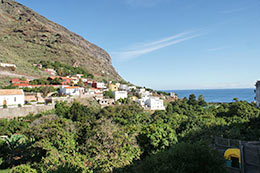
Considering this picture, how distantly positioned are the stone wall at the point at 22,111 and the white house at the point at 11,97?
2358 millimetres

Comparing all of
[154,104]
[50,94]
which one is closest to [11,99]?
[50,94]

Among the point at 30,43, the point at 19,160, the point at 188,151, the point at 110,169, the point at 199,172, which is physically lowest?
the point at 19,160

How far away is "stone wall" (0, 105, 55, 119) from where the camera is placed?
2582 centimetres

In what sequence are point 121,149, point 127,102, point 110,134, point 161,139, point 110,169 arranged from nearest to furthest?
point 110,169
point 121,149
point 110,134
point 161,139
point 127,102

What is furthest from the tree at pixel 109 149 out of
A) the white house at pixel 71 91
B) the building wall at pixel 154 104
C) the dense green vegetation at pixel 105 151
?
the building wall at pixel 154 104

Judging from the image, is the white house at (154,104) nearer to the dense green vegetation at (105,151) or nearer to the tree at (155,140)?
the dense green vegetation at (105,151)

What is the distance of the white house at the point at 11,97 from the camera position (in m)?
28.5

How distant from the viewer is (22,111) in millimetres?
27922

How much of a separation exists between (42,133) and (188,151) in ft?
42.0

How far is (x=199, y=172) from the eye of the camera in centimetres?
789

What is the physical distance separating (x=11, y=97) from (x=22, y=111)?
12.0 ft

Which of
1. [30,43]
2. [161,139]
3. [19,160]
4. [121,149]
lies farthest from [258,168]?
[30,43]

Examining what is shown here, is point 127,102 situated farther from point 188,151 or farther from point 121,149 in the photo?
point 188,151

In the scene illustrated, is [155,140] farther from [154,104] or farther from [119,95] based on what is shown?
[154,104]
